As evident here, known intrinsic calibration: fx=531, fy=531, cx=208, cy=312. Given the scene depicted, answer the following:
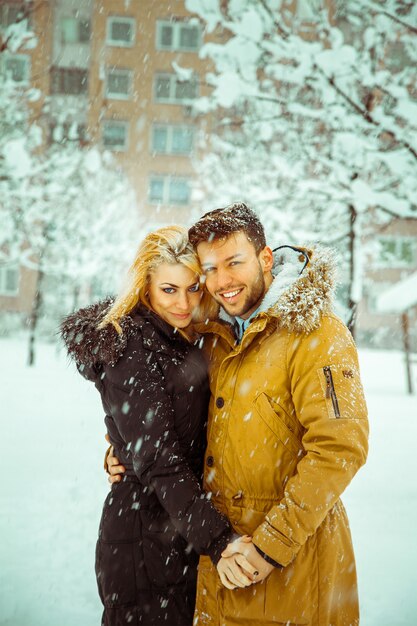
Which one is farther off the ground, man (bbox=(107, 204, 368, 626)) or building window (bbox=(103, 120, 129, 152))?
building window (bbox=(103, 120, 129, 152))

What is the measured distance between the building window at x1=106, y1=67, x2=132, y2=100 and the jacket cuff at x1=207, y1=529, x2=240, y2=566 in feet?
109

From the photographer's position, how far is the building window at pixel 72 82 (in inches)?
1147

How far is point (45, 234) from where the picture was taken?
13977mm

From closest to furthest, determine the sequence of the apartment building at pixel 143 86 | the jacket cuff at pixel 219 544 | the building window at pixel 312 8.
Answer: the jacket cuff at pixel 219 544 < the building window at pixel 312 8 < the apartment building at pixel 143 86

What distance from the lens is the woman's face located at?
2.61 m

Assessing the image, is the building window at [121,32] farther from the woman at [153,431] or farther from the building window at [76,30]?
the woman at [153,431]

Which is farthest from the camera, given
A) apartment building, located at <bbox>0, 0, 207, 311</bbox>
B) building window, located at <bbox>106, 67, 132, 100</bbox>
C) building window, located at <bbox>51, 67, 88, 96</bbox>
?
building window, located at <bbox>106, 67, 132, 100</bbox>

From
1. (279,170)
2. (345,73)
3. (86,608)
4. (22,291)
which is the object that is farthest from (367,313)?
(86,608)

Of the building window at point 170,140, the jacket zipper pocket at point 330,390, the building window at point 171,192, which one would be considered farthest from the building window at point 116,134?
the jacket zipper pocket at point 330,390

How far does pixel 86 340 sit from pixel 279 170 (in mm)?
6473

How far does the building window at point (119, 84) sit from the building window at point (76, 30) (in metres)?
2.49

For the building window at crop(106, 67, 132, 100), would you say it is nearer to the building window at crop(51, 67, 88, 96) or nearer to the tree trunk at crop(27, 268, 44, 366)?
the building window at crop(51, 67, 88, 96)

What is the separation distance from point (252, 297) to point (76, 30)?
3390 cm

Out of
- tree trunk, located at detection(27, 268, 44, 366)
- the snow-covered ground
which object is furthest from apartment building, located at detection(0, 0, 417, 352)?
the snow-covered ground
